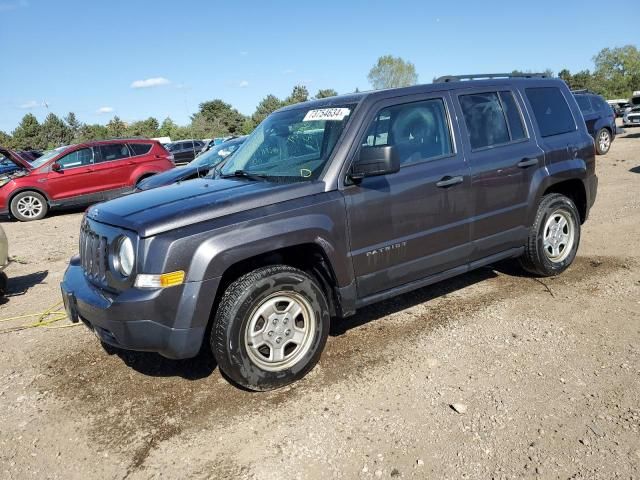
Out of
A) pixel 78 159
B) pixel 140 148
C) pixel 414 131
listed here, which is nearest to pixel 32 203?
pixel 78 159

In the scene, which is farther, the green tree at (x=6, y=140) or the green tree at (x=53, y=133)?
the green tree at (x=53, y=133)

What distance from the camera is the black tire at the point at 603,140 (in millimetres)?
15680

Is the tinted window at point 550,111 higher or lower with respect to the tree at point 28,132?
lower

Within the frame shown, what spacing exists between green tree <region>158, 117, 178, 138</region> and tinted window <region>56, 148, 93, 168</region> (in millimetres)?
57252

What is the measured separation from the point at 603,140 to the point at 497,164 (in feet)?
45.6

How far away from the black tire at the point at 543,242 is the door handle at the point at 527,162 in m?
0.46

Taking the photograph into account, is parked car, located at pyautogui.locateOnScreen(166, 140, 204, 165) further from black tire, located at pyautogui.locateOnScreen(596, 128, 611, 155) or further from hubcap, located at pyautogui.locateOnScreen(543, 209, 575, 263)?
hubcap, located at pyautogui.locateOnScreen(543, 209, 575, 263)

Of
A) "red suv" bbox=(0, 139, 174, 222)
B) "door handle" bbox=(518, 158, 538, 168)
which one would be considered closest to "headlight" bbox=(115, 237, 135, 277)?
"door handle" bbox=(518, 158, 538, 168)

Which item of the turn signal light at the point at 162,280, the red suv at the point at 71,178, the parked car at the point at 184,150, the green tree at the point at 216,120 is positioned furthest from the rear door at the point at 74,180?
the green tree at the point at 216,120

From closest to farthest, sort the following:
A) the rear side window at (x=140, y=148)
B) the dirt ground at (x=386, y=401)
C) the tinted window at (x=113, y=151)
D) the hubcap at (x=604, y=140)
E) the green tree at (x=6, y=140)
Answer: the dirt ground at (x=386, y=401), the tinted window at (x=113, y=151), the rear side window at (x=140, y=148), the hubcap at (x=604, y=140), the green tree at (x=6, y=140)

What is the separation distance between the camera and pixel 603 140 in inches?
628

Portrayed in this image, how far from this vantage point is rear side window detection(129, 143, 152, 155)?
43.2 ft

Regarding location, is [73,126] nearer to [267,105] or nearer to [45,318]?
[267,105]

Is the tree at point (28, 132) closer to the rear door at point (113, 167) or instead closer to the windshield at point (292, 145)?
the rear door at point (113, 167)
